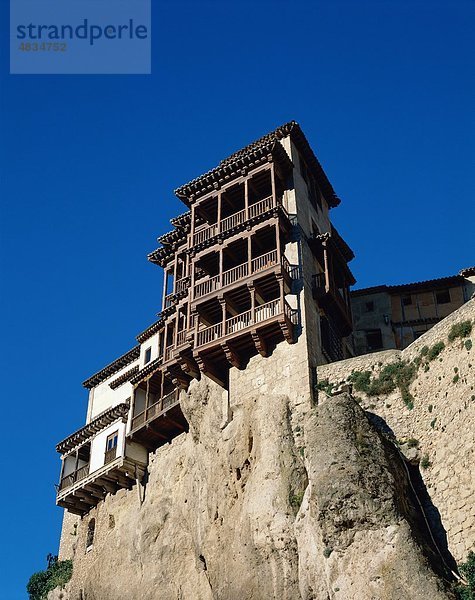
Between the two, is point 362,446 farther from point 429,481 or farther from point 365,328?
point 365,328

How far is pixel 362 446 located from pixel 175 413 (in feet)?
49.6

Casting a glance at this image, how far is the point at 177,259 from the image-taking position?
4725 centimetres

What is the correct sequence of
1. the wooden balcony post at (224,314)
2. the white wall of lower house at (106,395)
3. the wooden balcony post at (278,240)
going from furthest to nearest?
the white wall of lower house at (106,395) → the wooden balcony post at (278,240) → the wooden balcony post at (224,314)

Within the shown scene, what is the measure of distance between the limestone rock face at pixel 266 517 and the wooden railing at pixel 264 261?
626 cm

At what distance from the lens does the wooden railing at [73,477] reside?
4753 centimetres

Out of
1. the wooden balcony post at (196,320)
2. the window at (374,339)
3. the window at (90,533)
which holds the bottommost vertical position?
the window at (90,533)

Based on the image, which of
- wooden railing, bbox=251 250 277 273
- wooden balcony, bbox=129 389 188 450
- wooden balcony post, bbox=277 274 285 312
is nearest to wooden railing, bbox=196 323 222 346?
wooden railing, bbox=251 250 277 273

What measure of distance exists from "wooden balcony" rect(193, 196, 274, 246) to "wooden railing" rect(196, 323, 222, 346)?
5.22 m

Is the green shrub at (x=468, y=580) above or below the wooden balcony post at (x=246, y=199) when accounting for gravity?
below

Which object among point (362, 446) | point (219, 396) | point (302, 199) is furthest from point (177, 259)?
point (362, 446)

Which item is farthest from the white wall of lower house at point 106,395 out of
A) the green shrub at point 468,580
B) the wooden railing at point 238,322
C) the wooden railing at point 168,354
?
the green shrub at point 468,580

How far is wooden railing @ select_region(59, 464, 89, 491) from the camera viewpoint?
47.5 meters

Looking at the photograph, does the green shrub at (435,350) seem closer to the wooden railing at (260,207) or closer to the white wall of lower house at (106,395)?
the wooden railing at (260,207)

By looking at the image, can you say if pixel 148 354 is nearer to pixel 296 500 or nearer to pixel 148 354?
pixel 148 354
